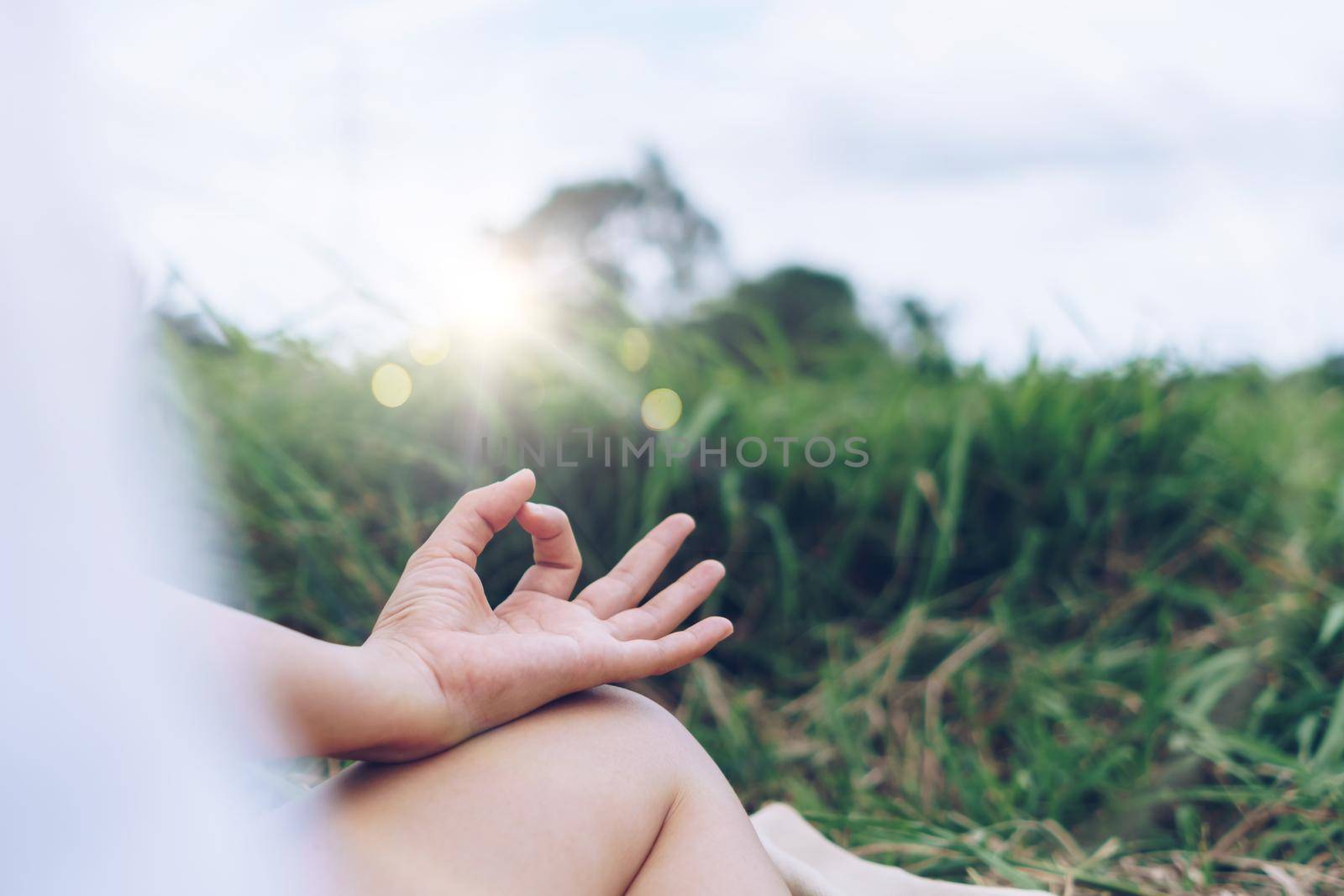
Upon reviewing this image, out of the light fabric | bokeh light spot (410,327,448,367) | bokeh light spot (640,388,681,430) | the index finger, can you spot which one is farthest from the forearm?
bokeh light spot (410,327,448,367)

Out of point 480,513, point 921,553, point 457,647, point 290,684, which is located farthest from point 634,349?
point 290,684

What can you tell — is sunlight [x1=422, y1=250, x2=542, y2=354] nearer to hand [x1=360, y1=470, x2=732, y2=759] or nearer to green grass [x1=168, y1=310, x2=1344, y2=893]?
green grass [x1=168, y1=310, x2=1344, y2=893]

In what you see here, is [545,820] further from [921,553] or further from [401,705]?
[921,553]

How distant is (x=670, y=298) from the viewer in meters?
3.03

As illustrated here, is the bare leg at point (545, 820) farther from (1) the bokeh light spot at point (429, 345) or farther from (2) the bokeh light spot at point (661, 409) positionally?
(1) the bokeh light spot at point (429, 345)

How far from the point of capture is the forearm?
27.5 inches

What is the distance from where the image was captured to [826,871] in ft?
3.68

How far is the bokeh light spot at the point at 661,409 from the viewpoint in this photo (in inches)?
81.8

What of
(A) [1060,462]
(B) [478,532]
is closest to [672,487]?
(A) [1060,462]

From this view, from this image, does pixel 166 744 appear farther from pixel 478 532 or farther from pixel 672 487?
pixel 672 487

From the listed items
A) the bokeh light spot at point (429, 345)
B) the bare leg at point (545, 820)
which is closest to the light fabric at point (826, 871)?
the bare leg at point (545, 820)

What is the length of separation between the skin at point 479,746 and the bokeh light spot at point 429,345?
1282 mm

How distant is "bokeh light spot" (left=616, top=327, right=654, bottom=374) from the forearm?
1547mm

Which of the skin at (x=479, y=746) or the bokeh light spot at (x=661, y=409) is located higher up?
the bokeh light spot at (x=661, y=409)
